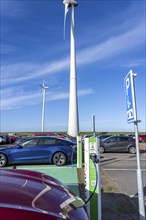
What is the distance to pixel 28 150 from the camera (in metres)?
12.5

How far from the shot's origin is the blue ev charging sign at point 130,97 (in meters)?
4.48

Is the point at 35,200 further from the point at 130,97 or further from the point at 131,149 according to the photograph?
the point at 131,149

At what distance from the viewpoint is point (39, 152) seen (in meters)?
12.6

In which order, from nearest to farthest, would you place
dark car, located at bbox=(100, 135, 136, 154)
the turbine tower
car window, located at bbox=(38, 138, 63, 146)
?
1. car window, located at bbox=(38, 138, 63, 146)
2. dark car, located at bbox=(100, 135, 136, 154)
3. the turbine tower

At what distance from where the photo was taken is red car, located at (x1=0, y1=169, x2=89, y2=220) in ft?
7.14

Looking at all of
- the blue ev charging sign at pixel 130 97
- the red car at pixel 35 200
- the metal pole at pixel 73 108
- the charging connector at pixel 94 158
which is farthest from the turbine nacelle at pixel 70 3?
the red car at pixel 35 200

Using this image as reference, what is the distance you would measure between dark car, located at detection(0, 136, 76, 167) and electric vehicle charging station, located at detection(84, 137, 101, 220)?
25.9 ft

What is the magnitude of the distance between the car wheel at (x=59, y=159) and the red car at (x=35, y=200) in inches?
365

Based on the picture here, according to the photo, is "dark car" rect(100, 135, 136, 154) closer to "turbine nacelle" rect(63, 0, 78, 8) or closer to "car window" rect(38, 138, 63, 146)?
"car window" rect(38, 138, 63, 146)

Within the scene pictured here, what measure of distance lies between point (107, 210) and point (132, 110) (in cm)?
233

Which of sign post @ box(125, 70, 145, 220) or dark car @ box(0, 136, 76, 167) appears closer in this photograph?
sign post @ box(125, 70, 145, 220)

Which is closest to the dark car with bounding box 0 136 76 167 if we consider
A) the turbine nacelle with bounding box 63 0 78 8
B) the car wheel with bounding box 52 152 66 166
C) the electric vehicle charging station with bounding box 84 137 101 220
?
the car wheel with bounding box 52 152 66 166

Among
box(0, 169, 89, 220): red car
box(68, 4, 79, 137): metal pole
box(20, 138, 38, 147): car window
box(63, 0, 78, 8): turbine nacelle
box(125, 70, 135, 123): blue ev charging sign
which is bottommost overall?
box(0, 169, 89, 220): red car

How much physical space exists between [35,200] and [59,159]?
1023cm
